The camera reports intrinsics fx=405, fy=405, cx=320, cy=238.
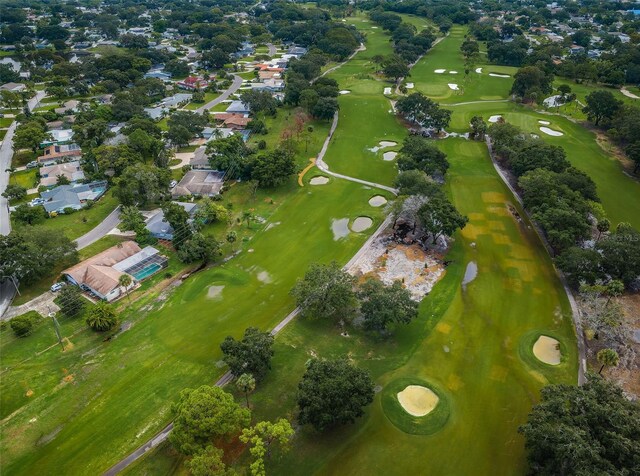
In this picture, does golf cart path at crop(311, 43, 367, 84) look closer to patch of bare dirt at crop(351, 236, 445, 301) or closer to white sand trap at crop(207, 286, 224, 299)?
patch of bare dirt at crop(351, 236, 445, 301)

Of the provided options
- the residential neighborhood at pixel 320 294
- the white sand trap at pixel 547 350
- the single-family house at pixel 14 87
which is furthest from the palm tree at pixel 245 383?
the single-family house at pixel 14 87

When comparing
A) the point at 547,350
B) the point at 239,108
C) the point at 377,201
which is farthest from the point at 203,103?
the point at 547,350

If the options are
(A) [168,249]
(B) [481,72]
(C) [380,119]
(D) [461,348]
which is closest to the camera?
(D) [461,348]

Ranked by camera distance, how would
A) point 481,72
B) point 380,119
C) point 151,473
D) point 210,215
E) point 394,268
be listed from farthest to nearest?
1. point 481,72
2. point 380,119
3. point 210,215
4. point 394,268
5. point 151,473

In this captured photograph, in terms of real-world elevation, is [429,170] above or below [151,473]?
above

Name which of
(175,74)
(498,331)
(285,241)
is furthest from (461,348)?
(175,74)

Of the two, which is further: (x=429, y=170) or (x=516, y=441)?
(x=429, y=170)

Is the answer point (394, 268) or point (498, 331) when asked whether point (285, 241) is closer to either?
point (394, 268)
